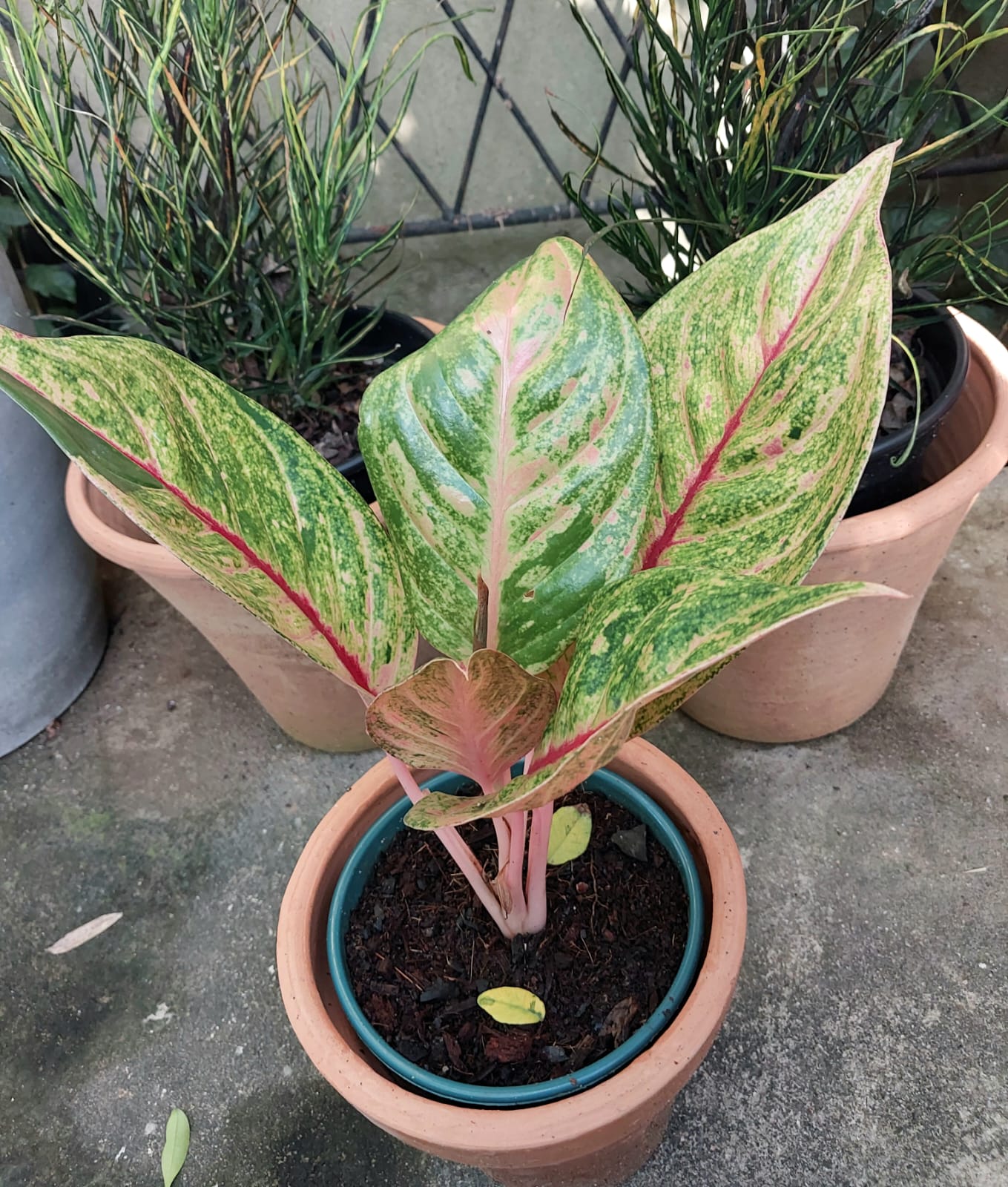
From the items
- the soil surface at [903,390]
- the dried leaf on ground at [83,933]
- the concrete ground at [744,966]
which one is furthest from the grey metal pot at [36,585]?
the soil surface at [903,390]

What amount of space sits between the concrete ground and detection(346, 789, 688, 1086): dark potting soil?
33 centimetres

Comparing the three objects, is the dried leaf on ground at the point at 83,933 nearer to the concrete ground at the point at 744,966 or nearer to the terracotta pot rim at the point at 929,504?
the concrete ground at the point at 744,966

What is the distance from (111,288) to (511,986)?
75 centimetres

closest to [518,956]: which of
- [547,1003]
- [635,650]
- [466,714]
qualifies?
[547,1003]

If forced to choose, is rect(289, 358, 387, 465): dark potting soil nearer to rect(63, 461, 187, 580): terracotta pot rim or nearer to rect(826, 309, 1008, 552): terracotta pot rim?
rect(63, 461, 187, 580): terracotta pot rim

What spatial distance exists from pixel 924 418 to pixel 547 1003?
25.8 inches

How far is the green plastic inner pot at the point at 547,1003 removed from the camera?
65 cm

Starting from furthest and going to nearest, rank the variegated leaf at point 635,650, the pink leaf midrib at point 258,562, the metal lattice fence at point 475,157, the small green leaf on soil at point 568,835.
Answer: the metal lattice fence at point 475,157
the small green leaf on soil at point 568,835
the pink leaf midrib at point 258,562
the variegated leaf at point 635,650

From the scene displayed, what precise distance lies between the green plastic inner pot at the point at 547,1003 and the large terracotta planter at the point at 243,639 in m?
0.20

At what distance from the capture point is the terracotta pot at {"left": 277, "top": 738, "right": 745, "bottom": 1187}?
614mm

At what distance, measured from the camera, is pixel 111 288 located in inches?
35.1

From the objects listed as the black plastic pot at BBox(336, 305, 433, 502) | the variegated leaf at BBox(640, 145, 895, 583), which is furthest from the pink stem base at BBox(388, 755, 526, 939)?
the black plastic pot at BBox(336, 305, 433, 502)

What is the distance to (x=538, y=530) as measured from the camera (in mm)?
517

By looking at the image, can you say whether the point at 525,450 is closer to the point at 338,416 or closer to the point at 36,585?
the point at 338,416
